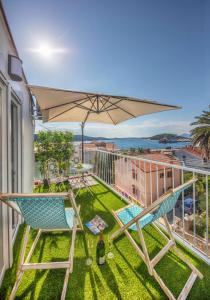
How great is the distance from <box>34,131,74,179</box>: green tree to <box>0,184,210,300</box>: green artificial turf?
115 inches

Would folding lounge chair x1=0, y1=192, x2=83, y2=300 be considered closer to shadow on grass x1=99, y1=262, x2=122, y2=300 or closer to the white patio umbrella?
shadow on grass x1=99, y1=262, x2=122, y2=300

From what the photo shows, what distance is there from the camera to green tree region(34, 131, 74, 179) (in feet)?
16.7

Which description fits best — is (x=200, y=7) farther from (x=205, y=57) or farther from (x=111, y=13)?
(x=205, y=57)

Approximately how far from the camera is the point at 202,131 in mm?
13547

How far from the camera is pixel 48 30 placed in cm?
346

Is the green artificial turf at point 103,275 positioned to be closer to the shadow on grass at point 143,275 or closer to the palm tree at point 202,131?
the shadow on grass at point 143,275

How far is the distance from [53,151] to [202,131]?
13007mm

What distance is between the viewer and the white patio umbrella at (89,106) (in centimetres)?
264

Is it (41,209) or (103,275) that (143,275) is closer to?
(103,275)

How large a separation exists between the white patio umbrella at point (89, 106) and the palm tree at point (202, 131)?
11611 mm

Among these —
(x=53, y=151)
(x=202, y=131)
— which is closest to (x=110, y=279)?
(x=53, y=151)

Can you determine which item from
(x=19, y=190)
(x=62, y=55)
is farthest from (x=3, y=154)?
(x=62, y=55)

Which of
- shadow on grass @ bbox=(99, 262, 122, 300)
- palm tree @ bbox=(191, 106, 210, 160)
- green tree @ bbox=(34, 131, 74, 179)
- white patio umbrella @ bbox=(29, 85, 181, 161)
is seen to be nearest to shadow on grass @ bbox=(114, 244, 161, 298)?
shadow on grass @ bbox=(99, 262, 122, 300)

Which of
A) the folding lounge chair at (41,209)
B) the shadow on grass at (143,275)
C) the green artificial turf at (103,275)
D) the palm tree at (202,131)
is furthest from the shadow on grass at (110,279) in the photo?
the palm tree at (202,131)
